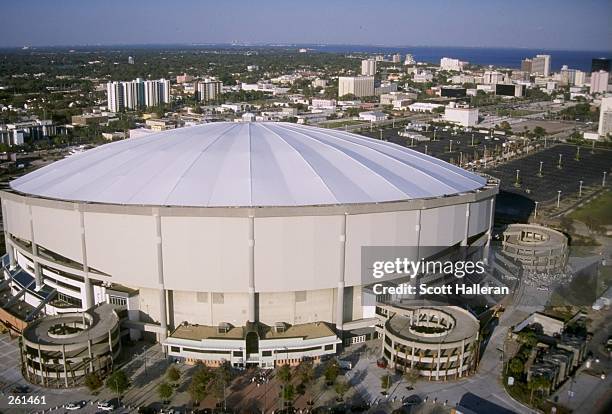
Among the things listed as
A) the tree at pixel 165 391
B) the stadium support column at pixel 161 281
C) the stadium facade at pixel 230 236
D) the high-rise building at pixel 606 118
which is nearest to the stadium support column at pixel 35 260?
the stadium facade at pixel 230 236

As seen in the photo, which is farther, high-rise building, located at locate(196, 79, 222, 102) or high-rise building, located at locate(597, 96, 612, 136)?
high-rise building, located at locate(196, 79, 222, 102)

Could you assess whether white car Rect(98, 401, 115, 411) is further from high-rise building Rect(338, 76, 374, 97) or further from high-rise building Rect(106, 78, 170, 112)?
high-rise building Rect(338, 76, 374, 97)

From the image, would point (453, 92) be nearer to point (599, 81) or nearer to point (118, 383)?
point (599, 81)

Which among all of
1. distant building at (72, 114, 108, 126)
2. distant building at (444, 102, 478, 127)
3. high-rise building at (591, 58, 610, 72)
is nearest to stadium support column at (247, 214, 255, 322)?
distant building at (72, 114, 108, 126)

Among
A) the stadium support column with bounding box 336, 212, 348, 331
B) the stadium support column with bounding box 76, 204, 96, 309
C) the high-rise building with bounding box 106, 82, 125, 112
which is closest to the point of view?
the stadium support column with bounding box 336, 212, 348, 331

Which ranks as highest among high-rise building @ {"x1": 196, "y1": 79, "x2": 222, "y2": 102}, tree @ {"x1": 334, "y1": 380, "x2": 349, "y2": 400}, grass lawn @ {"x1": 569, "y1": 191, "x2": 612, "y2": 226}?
high-rise building @ {"x1": 196, "y1": 79, "x2": 222, "y2": 102}

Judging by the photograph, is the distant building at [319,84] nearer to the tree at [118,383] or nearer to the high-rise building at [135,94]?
the high-rise building at [135,94]

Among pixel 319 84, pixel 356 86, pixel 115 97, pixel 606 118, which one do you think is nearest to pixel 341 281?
pixel 606 118

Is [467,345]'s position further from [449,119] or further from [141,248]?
[449,119]
